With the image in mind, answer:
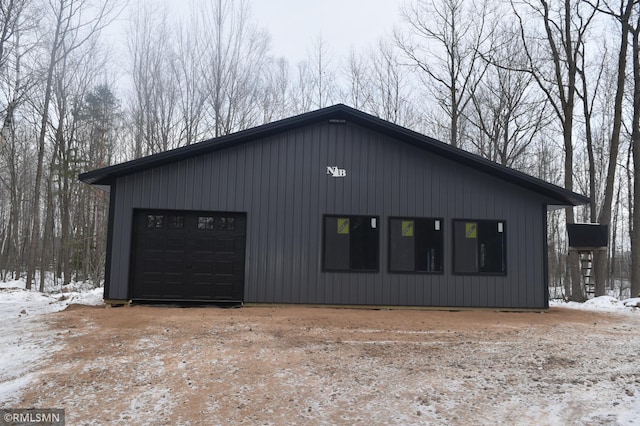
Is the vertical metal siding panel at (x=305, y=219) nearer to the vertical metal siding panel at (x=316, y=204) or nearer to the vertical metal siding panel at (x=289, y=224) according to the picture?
the vertical metal siding panel at (x=316, y=204)

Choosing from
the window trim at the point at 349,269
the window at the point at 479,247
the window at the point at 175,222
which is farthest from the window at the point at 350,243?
the window at the point at 175,222

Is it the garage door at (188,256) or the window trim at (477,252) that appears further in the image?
the window trim at (477,252)

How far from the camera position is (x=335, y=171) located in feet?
33.9

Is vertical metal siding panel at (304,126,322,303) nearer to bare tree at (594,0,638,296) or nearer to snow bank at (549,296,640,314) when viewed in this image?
snow bank at (549,296,640,314)

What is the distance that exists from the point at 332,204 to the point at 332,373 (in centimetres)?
585

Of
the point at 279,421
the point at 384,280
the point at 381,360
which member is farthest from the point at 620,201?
the point at 279,421

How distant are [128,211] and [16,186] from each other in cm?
2037

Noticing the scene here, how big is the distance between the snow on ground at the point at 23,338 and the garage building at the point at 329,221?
5.23 feet

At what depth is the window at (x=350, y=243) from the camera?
10109mm

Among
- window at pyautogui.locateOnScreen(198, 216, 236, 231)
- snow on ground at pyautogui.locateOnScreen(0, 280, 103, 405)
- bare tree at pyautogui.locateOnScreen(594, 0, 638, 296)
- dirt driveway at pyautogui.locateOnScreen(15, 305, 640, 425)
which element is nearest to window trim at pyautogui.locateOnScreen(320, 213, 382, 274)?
window at pyautogui.locateOnScreen(198, 216, 236, 231)

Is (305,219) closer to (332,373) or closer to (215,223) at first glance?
(215,223)

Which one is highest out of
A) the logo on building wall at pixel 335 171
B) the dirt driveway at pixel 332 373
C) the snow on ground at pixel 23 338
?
the logo on building wall at pixel 335 171

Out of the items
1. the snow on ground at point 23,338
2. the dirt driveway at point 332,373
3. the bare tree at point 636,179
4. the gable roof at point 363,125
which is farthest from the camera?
the bare tree at point 636,179

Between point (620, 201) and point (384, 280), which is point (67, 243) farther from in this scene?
point (620, 201)
